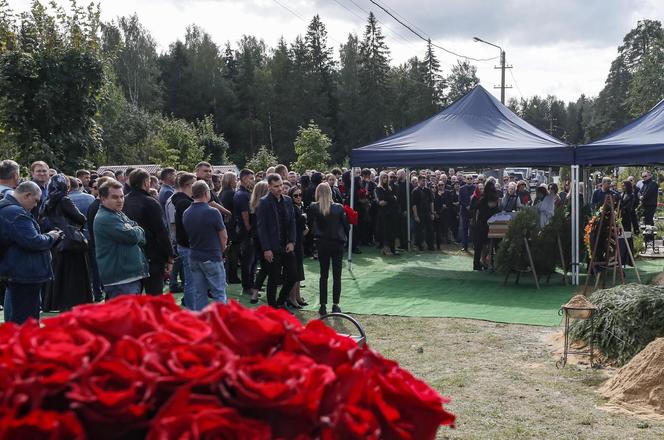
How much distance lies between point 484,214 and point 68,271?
304 inches

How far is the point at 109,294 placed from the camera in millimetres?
6316

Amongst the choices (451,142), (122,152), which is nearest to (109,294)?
(451,142)

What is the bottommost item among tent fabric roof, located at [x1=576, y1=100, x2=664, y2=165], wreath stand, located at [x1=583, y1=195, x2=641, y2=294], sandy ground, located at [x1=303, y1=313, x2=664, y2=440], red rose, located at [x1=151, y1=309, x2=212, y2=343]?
sandy ground, located at [x1=303, y1=313, x2=664, y2=440]

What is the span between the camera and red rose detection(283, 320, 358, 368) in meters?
1.62

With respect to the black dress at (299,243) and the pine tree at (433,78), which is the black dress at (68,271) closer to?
the black dress at (299,243)

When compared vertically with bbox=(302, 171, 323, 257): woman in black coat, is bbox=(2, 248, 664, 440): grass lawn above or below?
below

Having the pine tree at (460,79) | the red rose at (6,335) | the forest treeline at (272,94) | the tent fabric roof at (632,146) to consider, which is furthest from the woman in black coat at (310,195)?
the pine tree at (460,79)

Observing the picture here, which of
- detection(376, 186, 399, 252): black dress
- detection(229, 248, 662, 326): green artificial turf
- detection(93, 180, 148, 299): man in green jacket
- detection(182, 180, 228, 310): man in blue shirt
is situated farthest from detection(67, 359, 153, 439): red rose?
detection(376, 186, 399, 252): black dress

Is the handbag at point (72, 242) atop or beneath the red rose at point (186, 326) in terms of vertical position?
beneath

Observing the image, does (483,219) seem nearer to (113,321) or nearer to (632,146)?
(632,146)

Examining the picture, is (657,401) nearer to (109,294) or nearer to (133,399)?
(109,294)

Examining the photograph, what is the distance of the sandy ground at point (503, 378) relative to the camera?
205 inches

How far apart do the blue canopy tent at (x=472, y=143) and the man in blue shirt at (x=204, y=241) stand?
18.0 feet

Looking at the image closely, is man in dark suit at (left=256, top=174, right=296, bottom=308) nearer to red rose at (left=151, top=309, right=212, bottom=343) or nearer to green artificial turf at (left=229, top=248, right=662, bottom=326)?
green artificial turf at (left=229, top=248, right=662, bottom=326)
